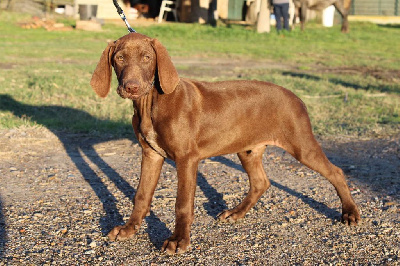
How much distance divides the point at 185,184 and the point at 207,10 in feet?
84.4

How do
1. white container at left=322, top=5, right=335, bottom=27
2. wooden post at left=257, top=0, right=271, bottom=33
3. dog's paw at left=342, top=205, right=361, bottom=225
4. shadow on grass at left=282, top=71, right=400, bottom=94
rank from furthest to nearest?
white container at left=322, top=5, right=335, bottom=27 → wooden post at left=257, top=0, right=271, bottom=33 → shadow on grass at left=282, top=71, right=400, bottom=94 → dog's paw at left=342, top=205, right=361, bottom=225

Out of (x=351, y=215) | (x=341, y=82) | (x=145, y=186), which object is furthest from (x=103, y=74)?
(x=341, y=82)

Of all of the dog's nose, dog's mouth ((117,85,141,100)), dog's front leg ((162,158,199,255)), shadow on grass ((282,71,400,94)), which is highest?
the dog's nose

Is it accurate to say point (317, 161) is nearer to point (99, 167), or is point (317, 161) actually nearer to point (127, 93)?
point (127, 93)

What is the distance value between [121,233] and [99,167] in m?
2.09

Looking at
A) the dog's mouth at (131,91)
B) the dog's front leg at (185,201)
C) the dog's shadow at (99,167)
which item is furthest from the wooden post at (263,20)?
the dog's mouth at (131,91)

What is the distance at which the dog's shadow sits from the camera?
4606 millimetres

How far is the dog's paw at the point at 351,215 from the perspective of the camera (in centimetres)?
458

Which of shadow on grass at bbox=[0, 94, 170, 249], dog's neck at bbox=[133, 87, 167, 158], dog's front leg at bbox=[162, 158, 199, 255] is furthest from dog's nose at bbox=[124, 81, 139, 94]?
shadow on grass at bbox=[0, 94, 170, 249]

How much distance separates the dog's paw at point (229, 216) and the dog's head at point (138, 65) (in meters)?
1.22

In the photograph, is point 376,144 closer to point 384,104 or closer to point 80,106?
point 384,104

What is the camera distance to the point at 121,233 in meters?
4.19

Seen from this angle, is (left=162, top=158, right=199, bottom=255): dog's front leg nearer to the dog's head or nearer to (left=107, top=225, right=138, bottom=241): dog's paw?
(left=107, top=225, right=138, bottom=241): dog's paw

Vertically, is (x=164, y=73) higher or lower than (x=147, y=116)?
higher
